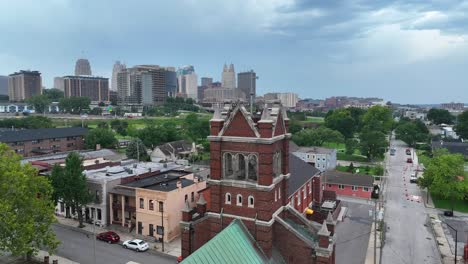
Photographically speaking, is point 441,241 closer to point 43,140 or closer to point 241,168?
point 241,168

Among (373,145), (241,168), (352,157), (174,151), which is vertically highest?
(241,168)

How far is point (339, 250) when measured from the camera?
38656 millimetres

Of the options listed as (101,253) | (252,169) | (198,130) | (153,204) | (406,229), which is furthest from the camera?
(198,130)

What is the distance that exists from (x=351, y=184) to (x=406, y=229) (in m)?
16.2

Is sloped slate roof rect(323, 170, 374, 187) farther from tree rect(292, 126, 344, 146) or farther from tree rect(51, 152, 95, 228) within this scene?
tree rect(292, 126, 344, 146)

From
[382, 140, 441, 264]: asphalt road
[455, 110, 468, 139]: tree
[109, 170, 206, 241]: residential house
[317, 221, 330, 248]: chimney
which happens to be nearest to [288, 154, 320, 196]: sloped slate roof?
[382, 140, 441, 264]: asphalt road

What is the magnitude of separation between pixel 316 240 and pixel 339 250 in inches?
769

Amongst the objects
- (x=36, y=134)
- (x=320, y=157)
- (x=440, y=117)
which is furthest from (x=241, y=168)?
(x=440, y=117)

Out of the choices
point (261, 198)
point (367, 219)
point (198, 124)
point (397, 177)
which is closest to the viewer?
point (261, 198)

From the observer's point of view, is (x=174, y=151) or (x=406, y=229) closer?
(x=406, y=229)

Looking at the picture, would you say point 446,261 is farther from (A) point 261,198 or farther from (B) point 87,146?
(B) point 87,146

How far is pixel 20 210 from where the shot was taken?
94.6 ft

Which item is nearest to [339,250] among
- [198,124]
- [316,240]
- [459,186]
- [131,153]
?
[316,240]

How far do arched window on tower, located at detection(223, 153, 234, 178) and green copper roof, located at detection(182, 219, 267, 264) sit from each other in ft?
9.65
